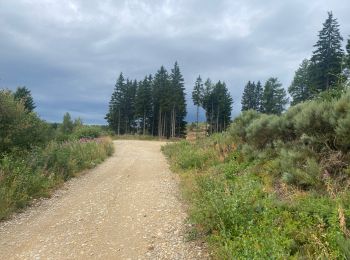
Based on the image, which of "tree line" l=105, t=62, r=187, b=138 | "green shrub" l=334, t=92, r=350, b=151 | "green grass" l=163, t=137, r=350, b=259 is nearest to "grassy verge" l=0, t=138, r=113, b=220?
"green grass" l=163, t=137, r=350, b=259

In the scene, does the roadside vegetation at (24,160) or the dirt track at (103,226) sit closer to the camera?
the dirt track at (103,226)

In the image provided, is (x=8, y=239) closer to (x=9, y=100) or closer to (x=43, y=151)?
(x=9, y=100)

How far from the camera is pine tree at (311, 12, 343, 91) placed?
4640cm

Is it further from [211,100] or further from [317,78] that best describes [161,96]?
[317,78]

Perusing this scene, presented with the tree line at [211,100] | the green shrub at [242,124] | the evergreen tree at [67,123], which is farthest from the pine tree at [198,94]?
the green shrub at [242,124]

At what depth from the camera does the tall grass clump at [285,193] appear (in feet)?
15.8

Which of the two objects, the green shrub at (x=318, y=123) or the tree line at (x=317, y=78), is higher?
the tree line at (x=317, y=78)

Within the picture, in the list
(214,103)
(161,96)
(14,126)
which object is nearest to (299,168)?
(14,126)

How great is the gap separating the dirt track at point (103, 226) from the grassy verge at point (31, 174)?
1.25 ft

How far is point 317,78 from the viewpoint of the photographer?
1849 inches

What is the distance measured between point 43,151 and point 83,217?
6.07 m

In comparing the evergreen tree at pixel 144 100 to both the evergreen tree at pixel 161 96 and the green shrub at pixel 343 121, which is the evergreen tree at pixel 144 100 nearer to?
the evergreen tree at pixel 161 96

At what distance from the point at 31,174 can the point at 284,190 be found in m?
7.30

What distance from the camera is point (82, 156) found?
1670cm
